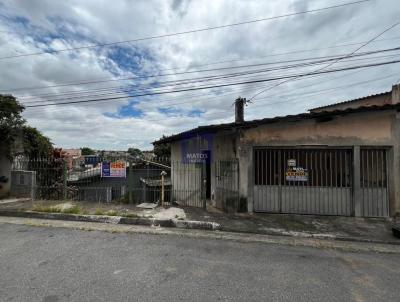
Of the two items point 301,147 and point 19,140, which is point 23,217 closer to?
point 19,140

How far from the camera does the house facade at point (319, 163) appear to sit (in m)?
8.45

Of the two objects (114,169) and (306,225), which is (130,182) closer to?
(114,169)

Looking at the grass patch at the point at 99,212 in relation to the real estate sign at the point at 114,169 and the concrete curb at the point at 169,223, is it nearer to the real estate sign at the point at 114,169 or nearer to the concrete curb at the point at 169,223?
the concrete curb at the point at 169,223

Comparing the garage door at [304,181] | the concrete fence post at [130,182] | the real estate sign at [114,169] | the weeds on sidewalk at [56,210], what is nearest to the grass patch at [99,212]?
the weeds on sidewalk at [56,210]

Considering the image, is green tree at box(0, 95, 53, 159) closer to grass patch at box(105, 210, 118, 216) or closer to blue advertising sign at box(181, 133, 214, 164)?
grass patch at box(105, 210, 118, 216)

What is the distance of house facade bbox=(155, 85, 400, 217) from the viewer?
27.7 feet

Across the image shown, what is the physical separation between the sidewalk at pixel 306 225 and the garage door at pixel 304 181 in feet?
1.12

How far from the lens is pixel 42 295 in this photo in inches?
140

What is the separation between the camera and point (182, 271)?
4441mm

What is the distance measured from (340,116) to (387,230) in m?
3.40

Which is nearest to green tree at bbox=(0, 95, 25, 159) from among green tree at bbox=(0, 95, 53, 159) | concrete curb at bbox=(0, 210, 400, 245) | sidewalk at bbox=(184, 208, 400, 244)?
green tree at bbox=(0, 95, 53, 159)

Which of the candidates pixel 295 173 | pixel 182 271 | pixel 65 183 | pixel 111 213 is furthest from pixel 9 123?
pixel 295 173

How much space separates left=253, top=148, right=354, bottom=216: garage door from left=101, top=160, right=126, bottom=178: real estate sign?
15.3 ft

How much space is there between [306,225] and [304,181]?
1.69 m
